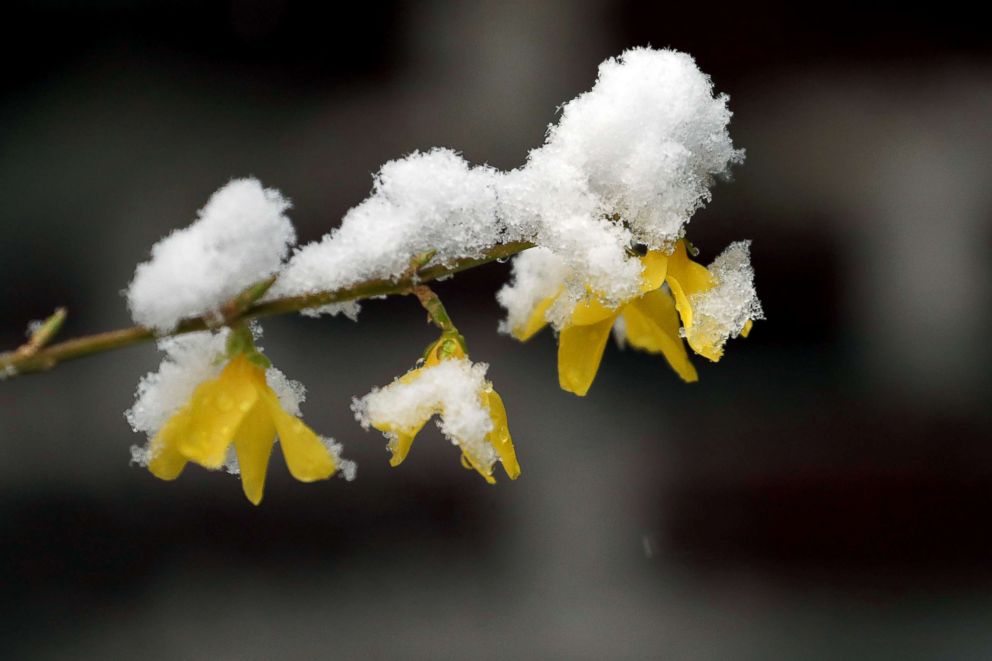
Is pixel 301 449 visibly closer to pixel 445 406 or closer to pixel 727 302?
pixel 445 406

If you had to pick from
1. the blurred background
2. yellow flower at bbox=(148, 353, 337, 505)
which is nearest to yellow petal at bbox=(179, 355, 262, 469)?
yellow flower at bbox=(148, 353, 337, 505)

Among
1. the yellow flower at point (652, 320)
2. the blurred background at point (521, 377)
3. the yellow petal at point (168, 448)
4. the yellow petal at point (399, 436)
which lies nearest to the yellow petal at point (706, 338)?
A: the yellow flower at point (652, 320)

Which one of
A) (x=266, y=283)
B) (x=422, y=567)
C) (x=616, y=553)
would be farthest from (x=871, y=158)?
(x=266, y=283)

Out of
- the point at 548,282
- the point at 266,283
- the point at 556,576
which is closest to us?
the point at 266,283

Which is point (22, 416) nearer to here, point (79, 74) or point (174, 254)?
point (79, 74)

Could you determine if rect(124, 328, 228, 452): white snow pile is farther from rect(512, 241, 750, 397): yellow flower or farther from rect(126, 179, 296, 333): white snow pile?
rect(512, 241, 750, 397): yellow flower

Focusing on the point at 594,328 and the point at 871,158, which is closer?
the point at 594,328
